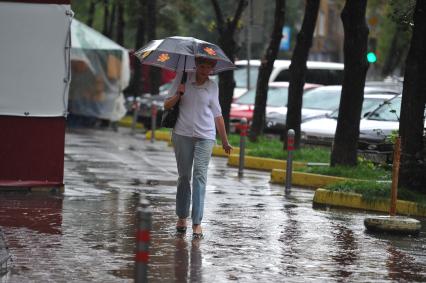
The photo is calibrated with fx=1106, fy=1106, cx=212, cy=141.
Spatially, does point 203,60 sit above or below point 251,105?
above

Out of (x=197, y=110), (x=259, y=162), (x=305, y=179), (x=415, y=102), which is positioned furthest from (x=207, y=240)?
(x=259, y=162)

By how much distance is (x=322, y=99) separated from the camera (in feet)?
95.0

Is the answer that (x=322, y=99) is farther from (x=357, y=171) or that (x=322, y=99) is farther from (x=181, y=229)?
(x=181, y=229)

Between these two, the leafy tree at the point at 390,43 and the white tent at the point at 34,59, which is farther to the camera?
the leafy tree at the point at 390,43

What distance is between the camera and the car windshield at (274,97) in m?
30.3

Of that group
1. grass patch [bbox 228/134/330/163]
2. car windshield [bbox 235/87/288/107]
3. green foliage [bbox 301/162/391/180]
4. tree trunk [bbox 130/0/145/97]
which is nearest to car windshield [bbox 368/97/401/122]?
grass patch [bbox 228/134/330/163]

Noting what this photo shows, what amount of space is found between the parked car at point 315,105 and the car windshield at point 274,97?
940 millimetres

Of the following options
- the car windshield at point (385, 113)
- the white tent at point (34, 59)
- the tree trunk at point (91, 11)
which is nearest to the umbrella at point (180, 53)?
the white tent at point (34, 59)

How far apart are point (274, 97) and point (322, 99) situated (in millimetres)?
2166

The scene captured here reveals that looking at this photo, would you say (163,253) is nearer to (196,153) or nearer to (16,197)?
(196,153)

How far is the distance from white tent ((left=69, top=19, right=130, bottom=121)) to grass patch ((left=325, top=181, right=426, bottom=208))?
62.2 feet

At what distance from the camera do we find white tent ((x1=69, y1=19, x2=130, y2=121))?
3351 cm

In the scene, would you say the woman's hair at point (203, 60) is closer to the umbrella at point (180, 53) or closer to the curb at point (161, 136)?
the umbrella at point (180, 53)

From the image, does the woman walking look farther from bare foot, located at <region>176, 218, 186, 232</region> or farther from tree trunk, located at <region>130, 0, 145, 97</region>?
tree trunk, located at <region>130, 0, 145, 97</region>
